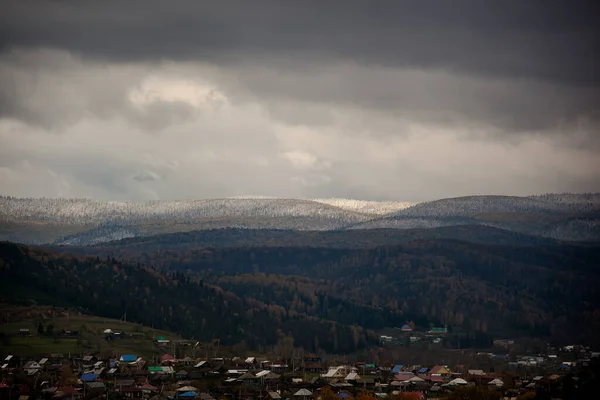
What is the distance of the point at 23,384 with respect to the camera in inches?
7800

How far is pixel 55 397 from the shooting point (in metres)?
188

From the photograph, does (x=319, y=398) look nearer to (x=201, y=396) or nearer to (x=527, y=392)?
(x=201, y=396)

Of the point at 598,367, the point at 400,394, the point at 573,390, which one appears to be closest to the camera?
the point at 573,390

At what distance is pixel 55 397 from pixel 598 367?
2798 inches

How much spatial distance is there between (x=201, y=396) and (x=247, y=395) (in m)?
7.50

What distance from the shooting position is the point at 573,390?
167500mm

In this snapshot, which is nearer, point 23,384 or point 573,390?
point 573,390

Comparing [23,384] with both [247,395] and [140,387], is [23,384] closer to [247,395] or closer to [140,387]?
[140,387]

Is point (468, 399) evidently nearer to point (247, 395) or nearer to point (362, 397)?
point (362, 397)

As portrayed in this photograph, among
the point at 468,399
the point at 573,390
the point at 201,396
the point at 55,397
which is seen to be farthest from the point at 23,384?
the point at 573,390

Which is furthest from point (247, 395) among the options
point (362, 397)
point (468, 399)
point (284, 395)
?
point (468, 399)

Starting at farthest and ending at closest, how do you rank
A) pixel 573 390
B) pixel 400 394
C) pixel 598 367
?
1. pixel 400 394
2. pixel 598 367
3. pixel 573 390

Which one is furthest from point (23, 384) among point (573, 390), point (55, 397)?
point (573, 390)

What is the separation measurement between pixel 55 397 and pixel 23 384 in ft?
38.6
